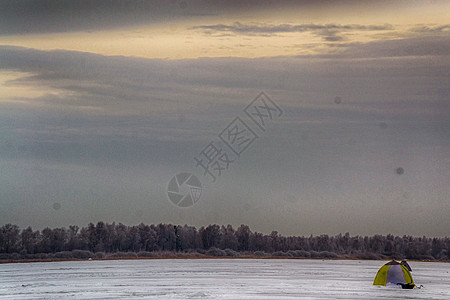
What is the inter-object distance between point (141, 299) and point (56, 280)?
12476 millimetres

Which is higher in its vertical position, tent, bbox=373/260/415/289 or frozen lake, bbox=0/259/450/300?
tent, bbox=373/260/415/289

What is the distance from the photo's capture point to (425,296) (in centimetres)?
3020

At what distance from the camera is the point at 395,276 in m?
34.7

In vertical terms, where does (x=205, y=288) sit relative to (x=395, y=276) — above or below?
below

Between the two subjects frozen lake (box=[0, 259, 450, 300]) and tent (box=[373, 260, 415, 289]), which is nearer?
frozen lake (box=[0, 259, 450, 300])

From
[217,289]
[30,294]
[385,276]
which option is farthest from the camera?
[385,276]

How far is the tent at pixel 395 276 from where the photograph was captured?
112ft

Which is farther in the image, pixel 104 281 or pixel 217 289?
pixel 104 281

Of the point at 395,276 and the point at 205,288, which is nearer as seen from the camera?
the point at 205,288

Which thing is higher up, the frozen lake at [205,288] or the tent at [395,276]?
the tent at [395,276]

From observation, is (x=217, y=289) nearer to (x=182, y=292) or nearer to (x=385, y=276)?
(x=182, y=292)

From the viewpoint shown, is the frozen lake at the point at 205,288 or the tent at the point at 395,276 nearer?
the frozen lake at the point at 205,288

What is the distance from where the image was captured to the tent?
3422cm

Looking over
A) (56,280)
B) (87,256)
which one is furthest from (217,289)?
(87,256)
